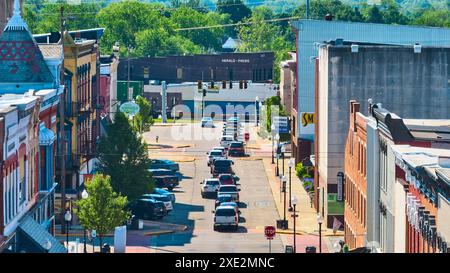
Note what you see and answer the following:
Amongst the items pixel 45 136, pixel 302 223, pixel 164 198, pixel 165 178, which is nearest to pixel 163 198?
pixel 164 198

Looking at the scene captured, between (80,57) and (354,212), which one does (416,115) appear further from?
(80,57)

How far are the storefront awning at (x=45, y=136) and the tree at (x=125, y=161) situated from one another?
42.0 feet

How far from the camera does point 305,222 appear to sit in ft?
217

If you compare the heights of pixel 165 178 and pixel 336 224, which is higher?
pixel 165 178

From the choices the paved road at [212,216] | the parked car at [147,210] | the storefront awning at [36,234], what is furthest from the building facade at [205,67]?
the storefront awning at [36,234]

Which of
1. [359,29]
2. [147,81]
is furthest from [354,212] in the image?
[147,81]

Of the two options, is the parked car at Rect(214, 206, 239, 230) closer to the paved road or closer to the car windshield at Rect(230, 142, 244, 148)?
the paved road

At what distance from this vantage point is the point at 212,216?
69.7 m

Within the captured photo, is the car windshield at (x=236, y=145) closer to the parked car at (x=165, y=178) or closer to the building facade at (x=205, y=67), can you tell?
the parked car at (x=165, y=178)

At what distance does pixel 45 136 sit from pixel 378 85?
62.9ft

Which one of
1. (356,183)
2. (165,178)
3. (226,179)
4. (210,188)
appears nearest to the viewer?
(356,183)

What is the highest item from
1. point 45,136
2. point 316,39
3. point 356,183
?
point 316,39

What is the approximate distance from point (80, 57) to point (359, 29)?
17.7m

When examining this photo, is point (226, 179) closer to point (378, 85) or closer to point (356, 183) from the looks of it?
point (378, 85)
